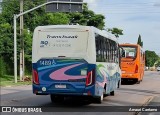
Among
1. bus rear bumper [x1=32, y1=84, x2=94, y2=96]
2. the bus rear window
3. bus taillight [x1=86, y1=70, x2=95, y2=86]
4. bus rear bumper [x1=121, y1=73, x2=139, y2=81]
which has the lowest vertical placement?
bus rear bumper [x1=121, y1=73, x2=139, y2=81]

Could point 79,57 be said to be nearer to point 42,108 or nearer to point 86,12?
point 42,108

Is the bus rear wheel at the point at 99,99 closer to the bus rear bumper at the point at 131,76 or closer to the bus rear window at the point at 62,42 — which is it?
the bus rear window at the point at 62,42

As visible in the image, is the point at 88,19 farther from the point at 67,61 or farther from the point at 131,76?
the point at 67,61

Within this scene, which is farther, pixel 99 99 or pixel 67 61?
pixel 99 99

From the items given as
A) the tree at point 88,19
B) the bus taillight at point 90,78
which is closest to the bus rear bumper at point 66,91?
the bus taillight at point 90,78

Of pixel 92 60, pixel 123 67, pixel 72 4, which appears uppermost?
pixel 72 4

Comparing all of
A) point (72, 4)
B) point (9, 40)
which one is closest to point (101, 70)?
point (72, 4)

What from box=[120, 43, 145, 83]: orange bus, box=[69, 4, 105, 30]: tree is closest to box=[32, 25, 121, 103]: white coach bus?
box=[120, 43, 145, 83]: orange bus

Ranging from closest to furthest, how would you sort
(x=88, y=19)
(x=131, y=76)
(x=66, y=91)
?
1. (x=66, y=91)
2. (x=131, y=76)
3. (x=88, y=19)

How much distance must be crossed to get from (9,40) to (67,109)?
Result: 28.3 meters

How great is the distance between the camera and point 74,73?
51.3 ft

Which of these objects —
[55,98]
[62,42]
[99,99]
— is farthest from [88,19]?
[62,42]

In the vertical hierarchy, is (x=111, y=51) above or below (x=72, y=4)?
below

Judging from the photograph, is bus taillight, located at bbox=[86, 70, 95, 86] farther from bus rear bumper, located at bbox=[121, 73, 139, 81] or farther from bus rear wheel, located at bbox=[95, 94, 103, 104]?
bus rear bumper, located at bbox=[121, 73, 139, 81]
